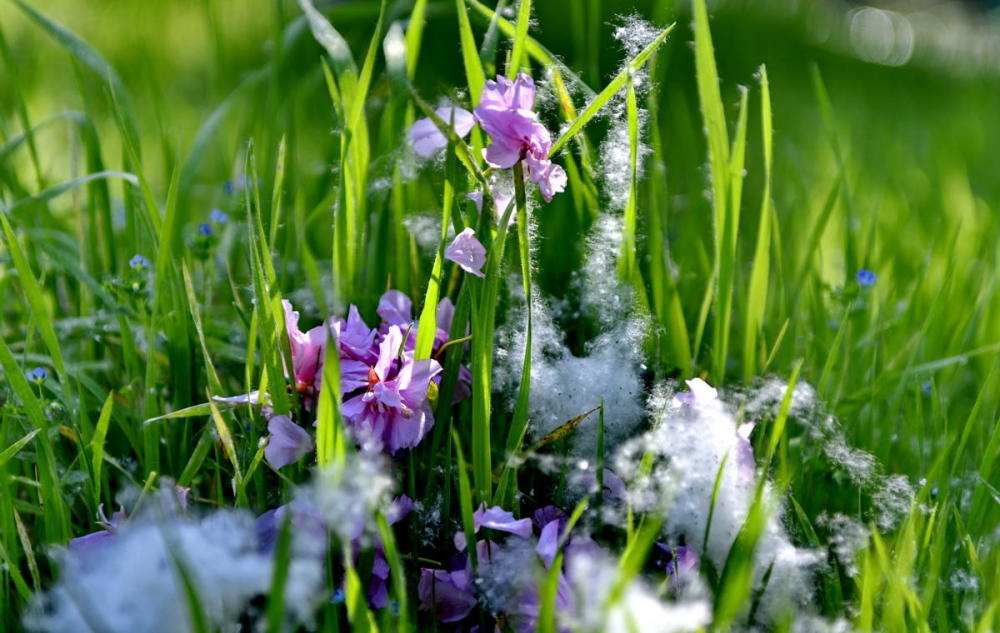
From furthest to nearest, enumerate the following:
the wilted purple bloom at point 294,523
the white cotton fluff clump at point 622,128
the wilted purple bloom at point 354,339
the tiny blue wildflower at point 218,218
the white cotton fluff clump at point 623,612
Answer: the tiny blue wildflower at point 218,218
the white cotton fluff clump at point 622,128
the wilted purple bloom at point 354,339
the wilted purple bloom at point 294,523
the white cotton fluff clump at point 623,612

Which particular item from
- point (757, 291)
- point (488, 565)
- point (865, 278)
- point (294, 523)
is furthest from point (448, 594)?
point (865, 278)

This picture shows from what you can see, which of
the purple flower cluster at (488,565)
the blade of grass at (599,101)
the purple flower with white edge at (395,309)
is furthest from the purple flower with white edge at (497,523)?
the blade of grass at (599,101)

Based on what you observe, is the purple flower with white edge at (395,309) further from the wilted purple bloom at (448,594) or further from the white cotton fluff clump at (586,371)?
the wilted purple bloom at (448,594)

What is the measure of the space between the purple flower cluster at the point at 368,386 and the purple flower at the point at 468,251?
0.08 meters

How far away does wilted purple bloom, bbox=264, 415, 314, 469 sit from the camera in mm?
855

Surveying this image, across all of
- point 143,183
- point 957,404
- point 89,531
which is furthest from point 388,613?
point 957,404

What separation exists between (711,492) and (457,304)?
310 mm

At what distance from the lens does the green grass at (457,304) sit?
890mm

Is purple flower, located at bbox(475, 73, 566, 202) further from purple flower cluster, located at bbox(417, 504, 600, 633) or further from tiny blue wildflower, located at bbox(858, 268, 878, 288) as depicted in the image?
tiny blue wildflower, located at bbox(858, 268, 878, 288)

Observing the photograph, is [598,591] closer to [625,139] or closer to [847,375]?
[625,139]

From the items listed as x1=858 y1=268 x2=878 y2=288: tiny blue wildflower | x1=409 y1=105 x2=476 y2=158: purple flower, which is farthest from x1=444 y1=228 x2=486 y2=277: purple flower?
x1=858 y1=268 x2=878 y2=288: tiny blue wildflower

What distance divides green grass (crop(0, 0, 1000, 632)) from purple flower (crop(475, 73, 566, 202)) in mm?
28

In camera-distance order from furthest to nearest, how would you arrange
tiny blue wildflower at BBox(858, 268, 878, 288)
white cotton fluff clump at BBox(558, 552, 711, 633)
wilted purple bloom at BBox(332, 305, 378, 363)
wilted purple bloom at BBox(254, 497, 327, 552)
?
tiny blue wildflower at BBox(858, 268, 878, 288) → wilted purple bloom at BBox(332, 305, 378, 363) → wilted purple bloom at BBox(254, 497, 327, 552) → white cotton fluff clump at BBox(558, 552, 711, 633)

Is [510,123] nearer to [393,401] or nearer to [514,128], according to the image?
[514,128]
